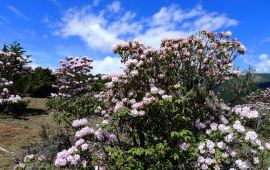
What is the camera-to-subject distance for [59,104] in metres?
18.6

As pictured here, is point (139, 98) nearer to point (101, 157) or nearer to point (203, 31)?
point (101, 157)

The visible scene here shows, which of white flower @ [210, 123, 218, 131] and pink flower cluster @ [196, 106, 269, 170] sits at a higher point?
white flower @ [210, 123, 218, 131]

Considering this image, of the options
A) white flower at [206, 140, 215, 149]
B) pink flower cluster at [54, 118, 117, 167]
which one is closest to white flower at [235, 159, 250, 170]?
white flower at [206, 140, 215, 149]

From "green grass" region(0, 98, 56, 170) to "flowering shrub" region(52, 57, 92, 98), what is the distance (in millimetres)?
2899

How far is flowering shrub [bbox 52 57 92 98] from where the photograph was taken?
2350 cm

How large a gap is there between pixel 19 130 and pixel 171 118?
8.64 metres

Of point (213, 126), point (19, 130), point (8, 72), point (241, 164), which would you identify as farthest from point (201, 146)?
point (8, 72)

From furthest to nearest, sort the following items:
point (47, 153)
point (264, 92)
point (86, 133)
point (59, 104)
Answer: point (264, 92) < point (59, 104) < point (47, 153) < point (86, 133)

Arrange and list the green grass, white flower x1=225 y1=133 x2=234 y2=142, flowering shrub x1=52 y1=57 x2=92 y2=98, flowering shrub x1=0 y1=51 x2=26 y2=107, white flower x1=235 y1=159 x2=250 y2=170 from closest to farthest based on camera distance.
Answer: white flower x1=225 y1=133 x2=234 y2=142 < white flower x1=235 y1=159 x2=250 y2=170 < the green grass < flowering shrub x1=0 y1=51 x2=26 y2=107 < flowering shrub x1=52 y1=57 x2=92 y2=98

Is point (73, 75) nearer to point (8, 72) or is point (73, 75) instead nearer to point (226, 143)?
point (8, 72)

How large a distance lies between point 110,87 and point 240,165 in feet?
9.35

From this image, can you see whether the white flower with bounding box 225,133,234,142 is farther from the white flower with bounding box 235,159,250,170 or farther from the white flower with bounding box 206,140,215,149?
the white flower with bounding box 235,159,250,170

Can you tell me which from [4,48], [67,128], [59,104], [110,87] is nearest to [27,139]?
[67,128]

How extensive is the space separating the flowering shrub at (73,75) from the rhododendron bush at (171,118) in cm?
1471
